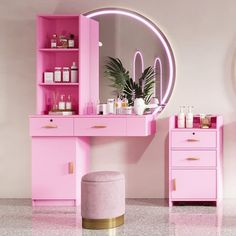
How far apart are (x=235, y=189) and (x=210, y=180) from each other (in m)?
0.54

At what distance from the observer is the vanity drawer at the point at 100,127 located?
15.8 feet

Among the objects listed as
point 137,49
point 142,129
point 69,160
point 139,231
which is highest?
point 137,49

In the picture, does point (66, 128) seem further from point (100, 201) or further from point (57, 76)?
point (100, 201)

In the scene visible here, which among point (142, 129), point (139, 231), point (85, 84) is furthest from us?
point (85, 84)

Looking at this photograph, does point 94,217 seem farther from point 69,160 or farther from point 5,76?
point 5,76

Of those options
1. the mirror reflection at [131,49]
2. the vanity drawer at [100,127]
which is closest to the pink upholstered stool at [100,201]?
the vanity drawer at [100,127]

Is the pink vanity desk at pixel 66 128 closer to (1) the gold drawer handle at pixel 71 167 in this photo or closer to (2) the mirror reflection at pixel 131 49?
(1) the gold drawer handle at pixel 71 167

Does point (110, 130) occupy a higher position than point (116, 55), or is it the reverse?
point (116, 55)

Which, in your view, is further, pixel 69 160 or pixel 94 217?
pixel 69 160

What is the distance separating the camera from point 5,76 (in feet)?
17.5

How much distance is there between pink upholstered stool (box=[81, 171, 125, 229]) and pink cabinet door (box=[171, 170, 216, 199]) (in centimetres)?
91

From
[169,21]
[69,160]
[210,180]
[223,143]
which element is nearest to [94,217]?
[69,160]

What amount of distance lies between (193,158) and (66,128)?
122cm

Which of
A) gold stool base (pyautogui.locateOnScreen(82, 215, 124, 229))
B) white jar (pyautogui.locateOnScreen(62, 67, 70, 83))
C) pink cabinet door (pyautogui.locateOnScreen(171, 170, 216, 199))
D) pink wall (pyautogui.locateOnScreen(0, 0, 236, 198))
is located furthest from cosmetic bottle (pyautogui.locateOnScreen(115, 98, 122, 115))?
gold stool base (pyautogui.locateOnScreen(82, 215, 124, 229))
